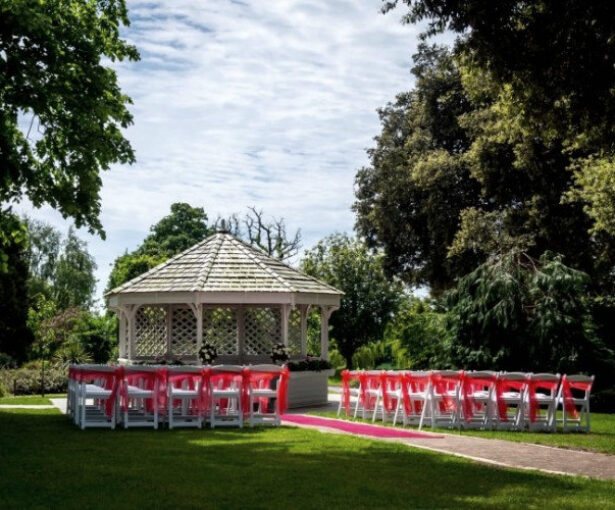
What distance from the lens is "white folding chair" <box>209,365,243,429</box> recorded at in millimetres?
15906

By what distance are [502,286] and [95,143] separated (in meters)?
11.8

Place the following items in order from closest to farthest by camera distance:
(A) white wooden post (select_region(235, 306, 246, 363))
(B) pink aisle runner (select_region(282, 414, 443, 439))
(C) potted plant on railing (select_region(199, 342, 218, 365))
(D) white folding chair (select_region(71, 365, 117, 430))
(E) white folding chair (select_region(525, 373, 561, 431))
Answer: (B) pink aisle runner (select_region(282, 414, 443, 439)), (D) white folding chair (select_region(71, 365, 117, 430)), (E) white folding chair (select_region(525, 373, 561, 431)), (C) potted plant on railing (select_region(199, 342, 218, 365)), (A) white wooden post (select_region(235, 306, 246, 363))

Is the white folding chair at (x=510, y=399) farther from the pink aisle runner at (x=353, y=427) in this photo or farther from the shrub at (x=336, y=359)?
the shrub at (x=336, y=359)

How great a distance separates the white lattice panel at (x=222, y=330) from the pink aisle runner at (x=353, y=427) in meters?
6.19

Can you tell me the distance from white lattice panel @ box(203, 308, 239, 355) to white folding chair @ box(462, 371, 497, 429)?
10.0 meters

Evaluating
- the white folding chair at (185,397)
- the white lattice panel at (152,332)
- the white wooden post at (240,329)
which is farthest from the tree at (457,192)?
the white folding chair at (185,397)

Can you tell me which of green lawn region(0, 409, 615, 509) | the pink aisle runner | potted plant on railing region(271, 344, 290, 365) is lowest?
green lawn region(0, 409, 615, 509)

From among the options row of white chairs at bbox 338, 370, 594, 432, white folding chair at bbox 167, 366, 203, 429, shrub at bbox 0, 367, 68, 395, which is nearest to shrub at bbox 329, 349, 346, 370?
shrub at bbox 0, 367, 68, 395

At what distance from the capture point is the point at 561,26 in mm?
13992

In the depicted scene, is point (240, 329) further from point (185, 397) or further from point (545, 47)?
point (545, 47)

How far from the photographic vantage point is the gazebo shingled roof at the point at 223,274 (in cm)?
2339

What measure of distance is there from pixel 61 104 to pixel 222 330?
9.19 metres

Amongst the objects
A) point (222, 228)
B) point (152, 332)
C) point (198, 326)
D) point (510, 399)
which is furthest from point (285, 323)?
point (510, 399)

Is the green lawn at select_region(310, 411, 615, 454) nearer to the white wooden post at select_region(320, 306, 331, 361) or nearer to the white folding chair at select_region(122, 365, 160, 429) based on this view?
the white folding chair at select_region(122, 365, 160, 429)
